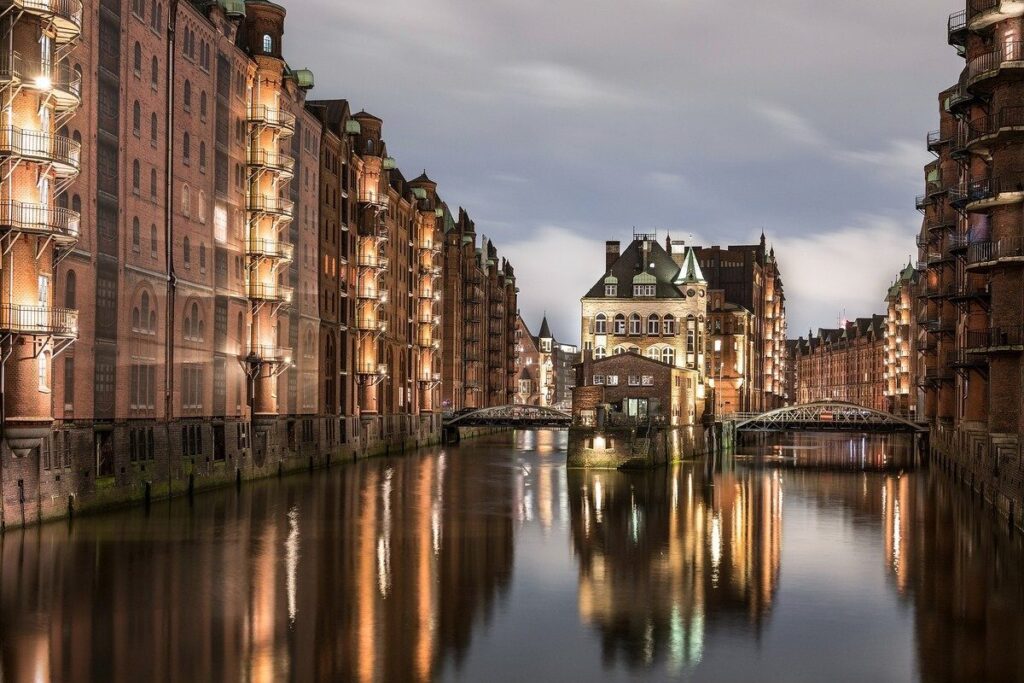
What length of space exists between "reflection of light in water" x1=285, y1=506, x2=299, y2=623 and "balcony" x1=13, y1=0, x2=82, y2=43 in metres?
20.0

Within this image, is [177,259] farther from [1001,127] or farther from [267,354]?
[1001,127]

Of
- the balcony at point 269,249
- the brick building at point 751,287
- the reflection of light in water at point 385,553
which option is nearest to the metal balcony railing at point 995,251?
the reflection of light in water at point 385,553

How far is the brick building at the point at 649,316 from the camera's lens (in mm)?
113562

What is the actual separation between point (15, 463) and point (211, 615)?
51.4ft

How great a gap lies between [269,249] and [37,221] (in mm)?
26946

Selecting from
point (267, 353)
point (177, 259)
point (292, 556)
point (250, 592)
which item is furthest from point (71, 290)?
point (267, 353)

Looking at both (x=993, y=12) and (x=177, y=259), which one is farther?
(x=177, y=259)

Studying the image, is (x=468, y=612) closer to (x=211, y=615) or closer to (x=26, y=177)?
(x=211, y=615)

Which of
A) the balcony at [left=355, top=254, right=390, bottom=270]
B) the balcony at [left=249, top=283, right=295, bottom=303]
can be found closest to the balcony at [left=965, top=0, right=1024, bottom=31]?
the balcony at [left=249, top=283, right=295, bottom=303]

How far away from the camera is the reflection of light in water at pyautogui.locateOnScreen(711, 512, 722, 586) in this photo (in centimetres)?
3892

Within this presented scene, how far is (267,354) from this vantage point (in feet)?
229

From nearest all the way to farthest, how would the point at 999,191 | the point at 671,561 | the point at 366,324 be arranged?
the point at 671,561
the point at 999,191
the point at 366,324

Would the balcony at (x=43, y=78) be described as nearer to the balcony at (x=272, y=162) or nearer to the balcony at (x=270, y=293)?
the balcony at (x=272, y=162)

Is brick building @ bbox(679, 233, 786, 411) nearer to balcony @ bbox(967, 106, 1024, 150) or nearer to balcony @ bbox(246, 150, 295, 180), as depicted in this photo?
balcony @ bbox(246, 150, 295, 180)
